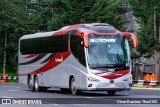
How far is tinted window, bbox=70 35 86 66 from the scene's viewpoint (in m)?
28.3

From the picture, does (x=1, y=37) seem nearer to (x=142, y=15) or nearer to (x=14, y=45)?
(x=14, y=45)

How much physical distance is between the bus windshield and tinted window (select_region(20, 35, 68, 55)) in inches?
105

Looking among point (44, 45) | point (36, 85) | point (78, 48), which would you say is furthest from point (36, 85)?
point (78, 48)

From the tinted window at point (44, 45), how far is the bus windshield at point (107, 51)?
8.75ft

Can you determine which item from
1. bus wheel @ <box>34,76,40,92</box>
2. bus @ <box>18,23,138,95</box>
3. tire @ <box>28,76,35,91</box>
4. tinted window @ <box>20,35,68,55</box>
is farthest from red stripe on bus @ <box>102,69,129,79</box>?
tire @ <box>28,76,35,91</box>

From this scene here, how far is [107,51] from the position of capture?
28078mm

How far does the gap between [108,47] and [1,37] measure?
160 feet

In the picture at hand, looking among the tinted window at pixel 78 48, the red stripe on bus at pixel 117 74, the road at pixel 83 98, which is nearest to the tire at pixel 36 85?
the road at pixel 83 98

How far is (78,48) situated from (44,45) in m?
5.68

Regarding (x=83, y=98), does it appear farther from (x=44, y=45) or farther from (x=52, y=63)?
(x=44, y=45)

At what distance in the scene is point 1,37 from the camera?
2968 inches

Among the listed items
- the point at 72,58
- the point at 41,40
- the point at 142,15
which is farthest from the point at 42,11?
the point at 72,58

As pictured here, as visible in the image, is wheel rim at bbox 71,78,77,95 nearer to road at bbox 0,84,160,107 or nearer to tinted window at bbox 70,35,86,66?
road at bbox 0,84,160,107

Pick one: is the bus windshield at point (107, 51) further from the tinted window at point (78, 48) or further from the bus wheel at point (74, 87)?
the bus wheel at point (74, 87)
